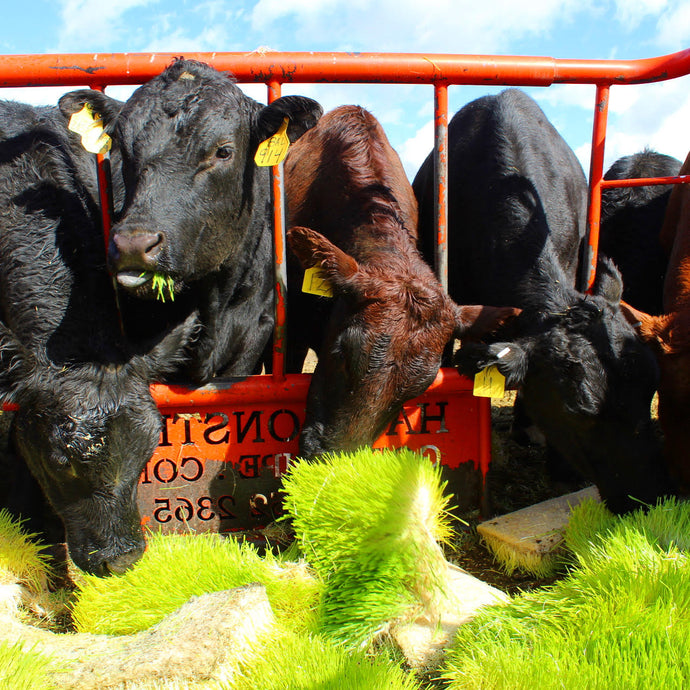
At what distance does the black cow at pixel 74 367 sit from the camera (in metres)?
2.36

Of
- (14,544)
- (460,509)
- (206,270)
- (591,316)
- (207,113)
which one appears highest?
(207,113)

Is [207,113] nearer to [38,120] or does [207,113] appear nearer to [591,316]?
[38,120]

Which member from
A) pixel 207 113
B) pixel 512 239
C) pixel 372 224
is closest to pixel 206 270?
pixel 207 113

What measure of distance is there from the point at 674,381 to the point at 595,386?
42 centimetres

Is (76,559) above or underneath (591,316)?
underneath

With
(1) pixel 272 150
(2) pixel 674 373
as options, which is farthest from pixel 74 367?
(2) pixel 674 373

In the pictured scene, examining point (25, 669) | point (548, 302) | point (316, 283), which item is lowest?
point (25, 669)

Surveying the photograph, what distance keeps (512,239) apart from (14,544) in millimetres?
2838

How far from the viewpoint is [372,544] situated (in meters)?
1.96

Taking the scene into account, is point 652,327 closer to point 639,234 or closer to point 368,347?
point 368,347

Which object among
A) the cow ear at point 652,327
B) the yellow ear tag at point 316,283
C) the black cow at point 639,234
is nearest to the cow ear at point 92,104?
the yellow ear tag at point 316,283

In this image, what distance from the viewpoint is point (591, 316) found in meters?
2.80

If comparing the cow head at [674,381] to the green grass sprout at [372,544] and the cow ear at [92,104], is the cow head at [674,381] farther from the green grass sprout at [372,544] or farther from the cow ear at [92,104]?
the cow ear at [92,104]

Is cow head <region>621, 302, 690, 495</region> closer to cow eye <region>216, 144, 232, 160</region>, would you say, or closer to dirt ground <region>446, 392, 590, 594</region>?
dirt ground <region>446, 392, 590, 594</region>
